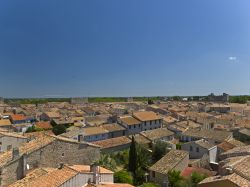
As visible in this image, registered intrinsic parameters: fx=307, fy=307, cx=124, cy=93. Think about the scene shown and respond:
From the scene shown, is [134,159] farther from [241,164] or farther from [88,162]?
[241,164]

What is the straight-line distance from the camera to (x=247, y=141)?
5328cm

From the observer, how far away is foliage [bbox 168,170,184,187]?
97.7ft

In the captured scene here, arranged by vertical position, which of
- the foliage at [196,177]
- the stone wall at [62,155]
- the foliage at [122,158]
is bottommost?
the foliage at [122,158]

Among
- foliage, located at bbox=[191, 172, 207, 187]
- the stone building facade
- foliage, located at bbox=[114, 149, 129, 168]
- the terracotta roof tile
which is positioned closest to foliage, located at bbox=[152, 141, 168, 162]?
foliage, located at bbox=[114, 149, 129, 168]

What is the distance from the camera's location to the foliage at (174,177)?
2979 cm

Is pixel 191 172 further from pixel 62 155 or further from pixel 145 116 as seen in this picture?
pixel 145 116

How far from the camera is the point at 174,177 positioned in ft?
100

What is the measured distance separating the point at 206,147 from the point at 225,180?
22908 mm

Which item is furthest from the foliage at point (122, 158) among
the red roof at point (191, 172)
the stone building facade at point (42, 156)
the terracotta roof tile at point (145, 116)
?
the terracotta roof tile at point (145, 116)

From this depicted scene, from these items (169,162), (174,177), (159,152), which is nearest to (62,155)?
(174,177)

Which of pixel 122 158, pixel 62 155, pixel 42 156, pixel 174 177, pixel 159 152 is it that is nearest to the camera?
pixel 42 156

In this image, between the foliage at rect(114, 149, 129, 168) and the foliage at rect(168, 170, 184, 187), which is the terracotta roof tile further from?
the foliage at rect(168, 170, 184, 187)

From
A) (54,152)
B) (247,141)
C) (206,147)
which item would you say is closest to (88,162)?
(54,152)

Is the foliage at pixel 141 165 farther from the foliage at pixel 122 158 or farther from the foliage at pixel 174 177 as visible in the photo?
the foliage at pixel 174 177
